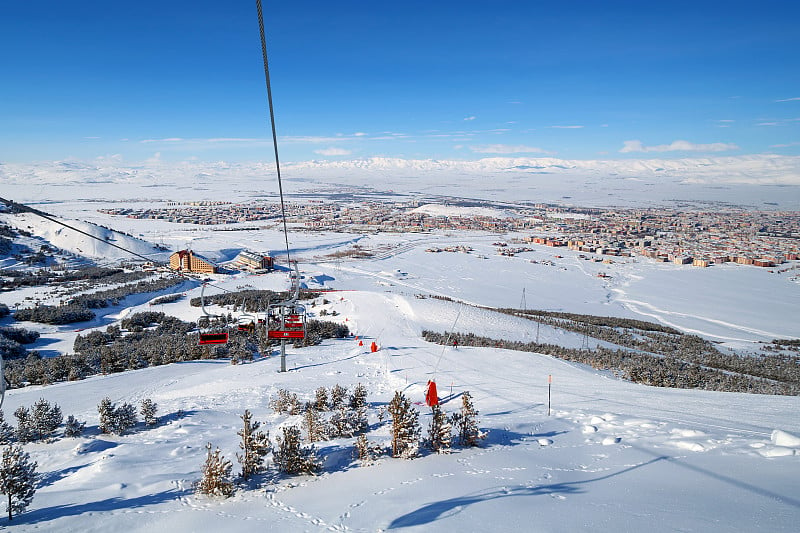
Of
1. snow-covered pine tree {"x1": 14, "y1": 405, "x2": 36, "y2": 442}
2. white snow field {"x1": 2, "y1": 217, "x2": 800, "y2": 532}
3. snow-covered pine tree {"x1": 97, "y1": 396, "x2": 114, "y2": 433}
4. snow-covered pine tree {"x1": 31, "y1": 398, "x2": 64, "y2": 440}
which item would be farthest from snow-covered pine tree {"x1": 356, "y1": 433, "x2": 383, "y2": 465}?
snow-covered pine tree {"x1": 14, "y1": 405, "x2": 36, "y2": 442}

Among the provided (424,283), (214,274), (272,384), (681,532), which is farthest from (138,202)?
(681,532)

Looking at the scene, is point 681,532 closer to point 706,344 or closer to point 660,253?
point 706,344

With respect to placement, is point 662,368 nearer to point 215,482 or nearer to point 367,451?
point 367,451

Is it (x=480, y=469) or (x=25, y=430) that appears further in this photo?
(x=25, y=430)

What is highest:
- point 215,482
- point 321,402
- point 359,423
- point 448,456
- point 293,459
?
point 215,482

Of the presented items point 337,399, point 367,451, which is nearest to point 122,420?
point 337,399

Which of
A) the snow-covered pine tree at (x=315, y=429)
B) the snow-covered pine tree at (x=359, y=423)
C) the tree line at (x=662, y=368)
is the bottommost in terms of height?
the tree line at (x=662, y=368)

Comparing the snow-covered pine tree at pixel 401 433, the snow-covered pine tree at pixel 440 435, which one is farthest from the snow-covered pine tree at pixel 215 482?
the snow-covered pine tree at pixel 440 435

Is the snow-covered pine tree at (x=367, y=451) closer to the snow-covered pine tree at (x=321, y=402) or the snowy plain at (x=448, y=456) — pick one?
the snowy plain at (x=448, y=456)
